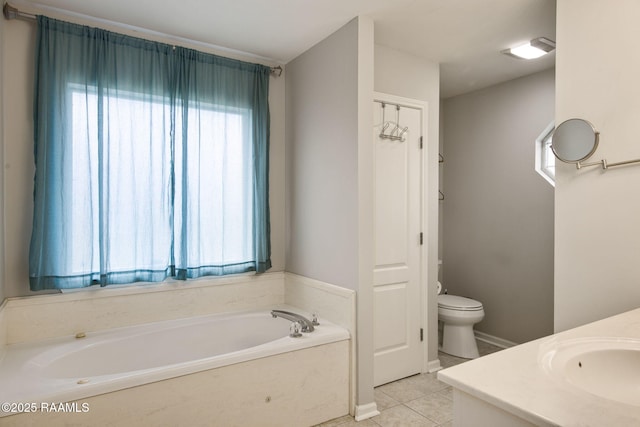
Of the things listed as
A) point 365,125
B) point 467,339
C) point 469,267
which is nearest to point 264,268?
point 365,125

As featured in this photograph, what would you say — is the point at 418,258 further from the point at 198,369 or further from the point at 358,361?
the point at 198,369

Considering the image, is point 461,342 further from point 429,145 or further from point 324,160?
point 324,160

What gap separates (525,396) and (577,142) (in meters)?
1.55

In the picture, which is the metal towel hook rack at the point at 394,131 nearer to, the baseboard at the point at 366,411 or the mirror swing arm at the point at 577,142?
the mirror swing arm at the point at 577,142

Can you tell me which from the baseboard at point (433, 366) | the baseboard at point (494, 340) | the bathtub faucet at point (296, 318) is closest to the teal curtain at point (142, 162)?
the bathtub faucet at point (296, 318)

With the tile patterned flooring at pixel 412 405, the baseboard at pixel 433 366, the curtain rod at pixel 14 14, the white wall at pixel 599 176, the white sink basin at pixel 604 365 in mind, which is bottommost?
the tile patterned flooring at pixel 412 405

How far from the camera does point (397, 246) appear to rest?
2.88 metres

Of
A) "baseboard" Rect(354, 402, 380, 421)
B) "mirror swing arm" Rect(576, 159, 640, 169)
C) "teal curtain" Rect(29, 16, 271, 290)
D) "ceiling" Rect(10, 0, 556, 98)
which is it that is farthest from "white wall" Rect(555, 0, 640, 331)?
"teal curtain" Rect(29, 16, 271, 290)

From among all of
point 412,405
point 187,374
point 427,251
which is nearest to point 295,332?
point 187,374

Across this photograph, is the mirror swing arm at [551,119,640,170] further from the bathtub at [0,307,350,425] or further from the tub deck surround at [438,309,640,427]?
the bathtub at [0,307,350,425]

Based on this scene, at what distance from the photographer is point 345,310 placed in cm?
245

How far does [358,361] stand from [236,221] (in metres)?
1.34

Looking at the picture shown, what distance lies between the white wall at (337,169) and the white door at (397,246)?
0.37m

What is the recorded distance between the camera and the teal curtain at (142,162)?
2.25 m
